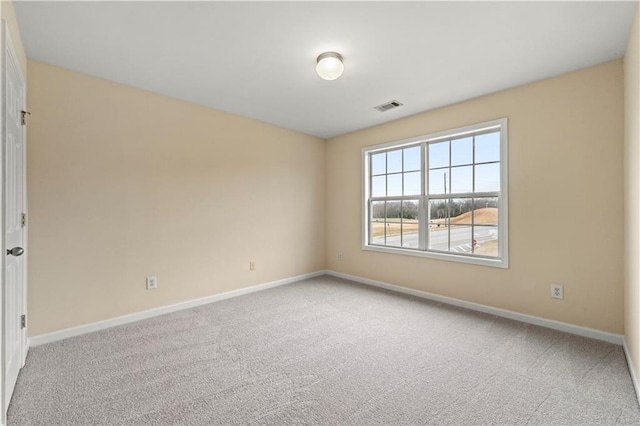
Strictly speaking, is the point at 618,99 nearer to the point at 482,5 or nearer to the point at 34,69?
the point at 482,5

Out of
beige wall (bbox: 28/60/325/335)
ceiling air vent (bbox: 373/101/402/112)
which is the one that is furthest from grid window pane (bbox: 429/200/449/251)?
beige wall (bbox: 28/60/325/335)

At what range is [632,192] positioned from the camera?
2051mm

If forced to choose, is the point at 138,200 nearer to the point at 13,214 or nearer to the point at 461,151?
the point at 13,214

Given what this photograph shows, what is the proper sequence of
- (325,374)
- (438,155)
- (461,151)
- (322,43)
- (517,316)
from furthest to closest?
1. (438,155)
2. (461,151)
3. (517,316)
4. (322,43)
5. (325,374)

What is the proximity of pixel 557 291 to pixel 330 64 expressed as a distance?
2.97m

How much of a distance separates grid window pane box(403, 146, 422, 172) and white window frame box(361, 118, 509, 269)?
0.07 metres

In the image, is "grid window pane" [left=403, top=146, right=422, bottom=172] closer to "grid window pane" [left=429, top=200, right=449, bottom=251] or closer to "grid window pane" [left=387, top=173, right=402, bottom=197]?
"grid window pane" [left=387, top=173, right=402, bottom=197]

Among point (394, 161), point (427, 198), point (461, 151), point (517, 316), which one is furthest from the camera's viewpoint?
point (394, 161)

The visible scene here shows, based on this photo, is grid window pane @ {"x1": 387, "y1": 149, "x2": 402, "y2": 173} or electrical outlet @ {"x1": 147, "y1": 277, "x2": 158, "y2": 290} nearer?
electrical outlet @ {"x1": 147, "y1": 277, "x2": 158, "y2": 290}

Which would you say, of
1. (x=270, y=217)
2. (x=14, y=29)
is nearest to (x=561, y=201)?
(x=270, y=217)

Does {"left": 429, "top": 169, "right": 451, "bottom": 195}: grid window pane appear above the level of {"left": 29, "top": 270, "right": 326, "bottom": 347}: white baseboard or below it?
above

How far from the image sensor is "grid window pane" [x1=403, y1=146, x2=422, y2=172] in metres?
3.97

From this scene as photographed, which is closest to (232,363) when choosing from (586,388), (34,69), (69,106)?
(586,388)

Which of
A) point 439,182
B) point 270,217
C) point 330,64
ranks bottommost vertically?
point 270,217
